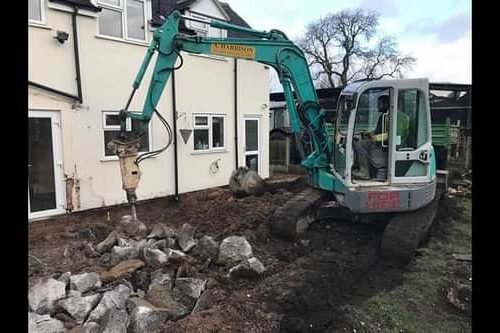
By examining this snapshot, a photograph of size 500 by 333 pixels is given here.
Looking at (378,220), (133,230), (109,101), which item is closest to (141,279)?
Result: (133,230)

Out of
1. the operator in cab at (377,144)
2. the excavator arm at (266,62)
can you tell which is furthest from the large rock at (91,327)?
the operator in cab at (377,144)

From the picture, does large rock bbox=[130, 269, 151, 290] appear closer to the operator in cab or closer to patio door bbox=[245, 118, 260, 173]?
the operator in cab

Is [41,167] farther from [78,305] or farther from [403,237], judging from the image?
[403,237]

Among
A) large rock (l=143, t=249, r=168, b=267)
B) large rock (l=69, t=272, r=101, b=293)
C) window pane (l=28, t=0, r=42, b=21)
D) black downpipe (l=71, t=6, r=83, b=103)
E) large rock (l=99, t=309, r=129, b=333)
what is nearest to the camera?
large rock (l=99, t=309, r=129, b=333)

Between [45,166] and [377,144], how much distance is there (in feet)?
20.9

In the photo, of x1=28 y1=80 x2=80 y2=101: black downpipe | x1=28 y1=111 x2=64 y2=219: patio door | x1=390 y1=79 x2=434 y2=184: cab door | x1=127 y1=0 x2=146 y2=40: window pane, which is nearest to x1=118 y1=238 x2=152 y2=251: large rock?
x1=28 y1=111 x2=64 y2=219: patio door

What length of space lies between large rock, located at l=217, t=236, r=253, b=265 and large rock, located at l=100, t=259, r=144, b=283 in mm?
1094

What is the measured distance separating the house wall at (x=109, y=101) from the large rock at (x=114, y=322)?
488 centimetres

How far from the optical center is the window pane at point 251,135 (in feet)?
38.6

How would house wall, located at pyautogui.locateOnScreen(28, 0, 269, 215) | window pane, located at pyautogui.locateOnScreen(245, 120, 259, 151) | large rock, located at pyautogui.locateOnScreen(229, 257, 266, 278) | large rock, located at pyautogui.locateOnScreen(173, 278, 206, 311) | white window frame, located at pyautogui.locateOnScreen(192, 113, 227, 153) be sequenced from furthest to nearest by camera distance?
1. window pane, located at pyautogui.locateOnScreen(245, 120, 259, 151)
2. white window frame, located at pyautogui.locateOnScreen(192, 113, 227, 153)
3. house wall, located at pyautogui.locateOnScreen(28, 0, 269, 215)
4. large rock, located at pyautogui.locateOnScreen(229, 257, 266, 278)
5. large rock, located at pyautogui.locateOnScreen(173, 278, 206, 311)

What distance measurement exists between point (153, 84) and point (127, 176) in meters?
1.53

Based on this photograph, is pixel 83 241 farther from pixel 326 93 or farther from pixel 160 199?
pixel 326 93

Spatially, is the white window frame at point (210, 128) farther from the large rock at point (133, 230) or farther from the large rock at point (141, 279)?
the large rock at point (141, 279)

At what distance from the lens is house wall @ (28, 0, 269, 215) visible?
24.3ft
